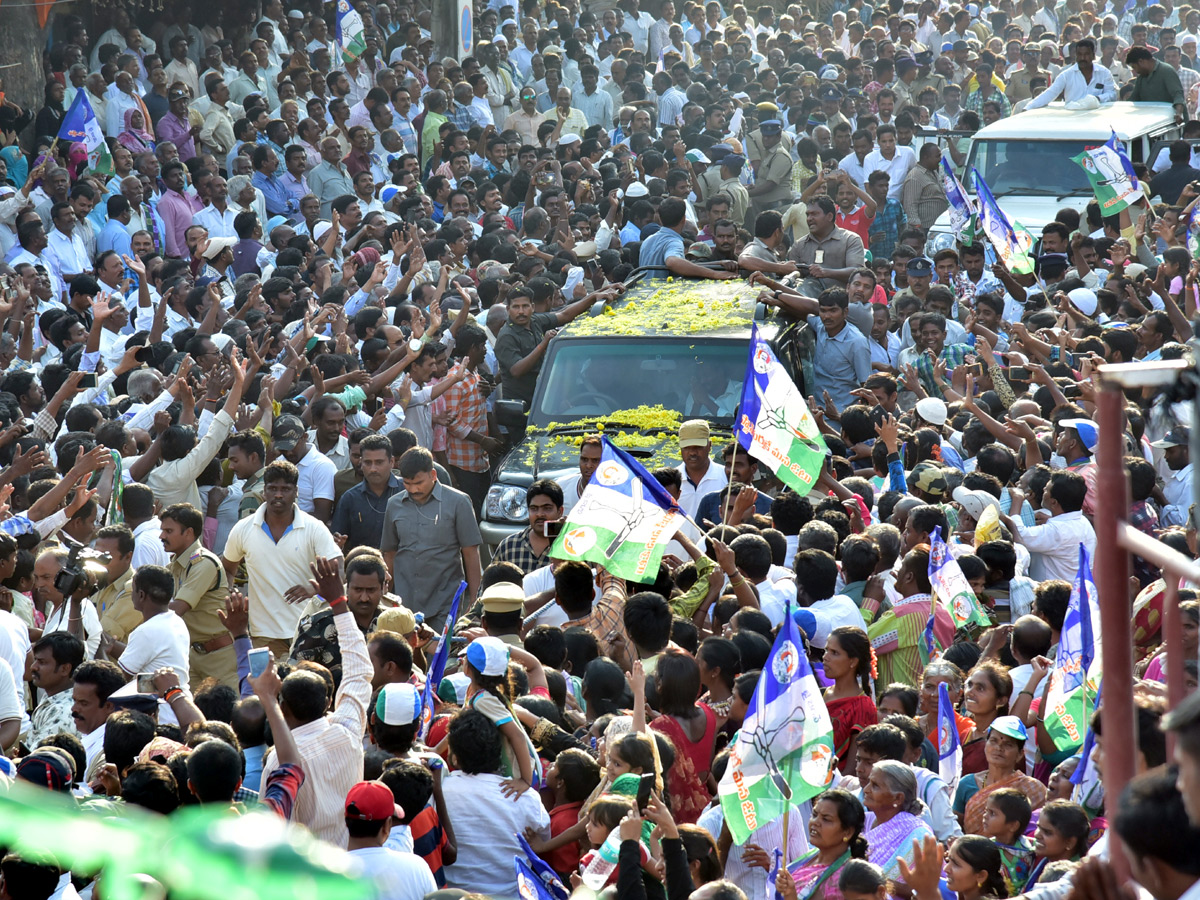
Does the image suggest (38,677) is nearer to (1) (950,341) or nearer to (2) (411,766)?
(2) (411,766)

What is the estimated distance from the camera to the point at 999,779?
548cm

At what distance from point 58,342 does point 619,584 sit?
5974mm

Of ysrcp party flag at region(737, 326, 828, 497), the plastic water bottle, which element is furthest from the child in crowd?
ysrcp party flag at region(737, 326, 828, 497)

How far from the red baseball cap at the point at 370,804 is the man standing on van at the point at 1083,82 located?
17995mm

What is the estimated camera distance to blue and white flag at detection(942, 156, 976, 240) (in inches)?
509

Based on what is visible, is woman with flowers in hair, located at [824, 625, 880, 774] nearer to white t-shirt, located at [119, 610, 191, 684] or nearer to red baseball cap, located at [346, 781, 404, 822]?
red baseball cap, located at [346, 781, 404, 822]

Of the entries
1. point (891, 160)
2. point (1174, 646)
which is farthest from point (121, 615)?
point (891, 160)

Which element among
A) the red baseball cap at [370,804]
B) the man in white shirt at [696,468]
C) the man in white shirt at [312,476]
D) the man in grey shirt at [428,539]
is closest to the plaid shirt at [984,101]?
the man in white shirt at [696,468]

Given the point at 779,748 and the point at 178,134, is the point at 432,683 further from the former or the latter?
the point at 178,134

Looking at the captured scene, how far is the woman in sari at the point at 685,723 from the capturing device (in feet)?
18.3

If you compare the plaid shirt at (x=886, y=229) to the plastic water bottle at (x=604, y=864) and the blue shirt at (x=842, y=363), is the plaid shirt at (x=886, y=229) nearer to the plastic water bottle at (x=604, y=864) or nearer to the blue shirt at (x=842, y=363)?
the blue shirt at (x=842, y=363)

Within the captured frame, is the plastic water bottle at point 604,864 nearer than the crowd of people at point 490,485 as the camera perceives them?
Yes

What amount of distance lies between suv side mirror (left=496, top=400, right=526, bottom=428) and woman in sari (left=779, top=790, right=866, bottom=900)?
5.62 meters

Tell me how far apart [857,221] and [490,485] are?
7.88m
